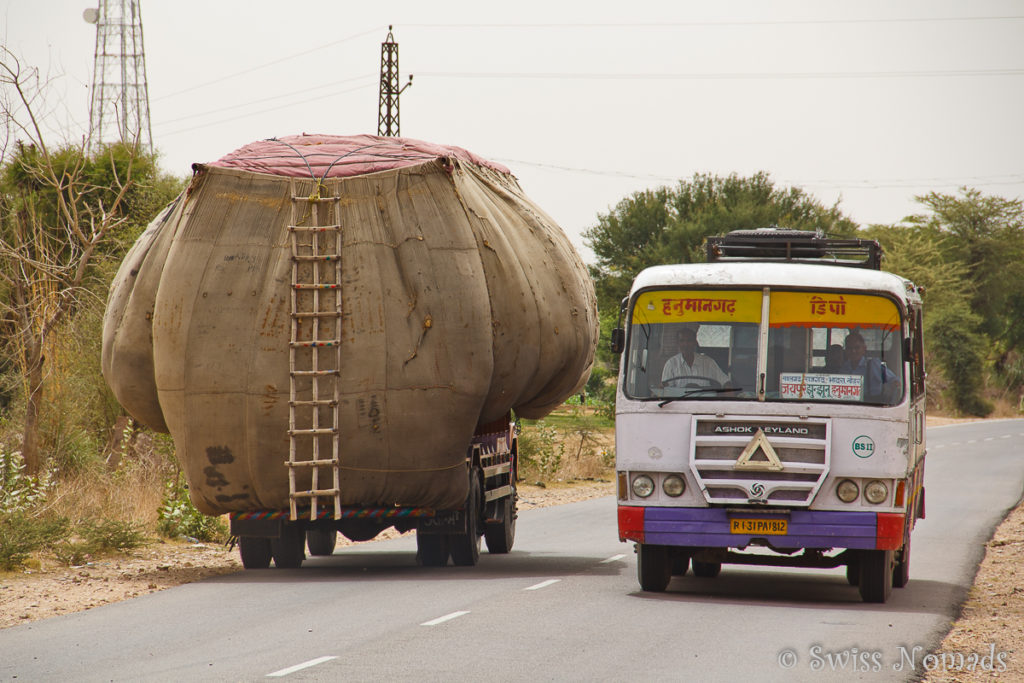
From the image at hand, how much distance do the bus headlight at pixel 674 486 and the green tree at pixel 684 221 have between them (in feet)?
143

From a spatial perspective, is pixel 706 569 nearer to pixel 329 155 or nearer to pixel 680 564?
pixel 680 564

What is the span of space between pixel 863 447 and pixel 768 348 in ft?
3.72

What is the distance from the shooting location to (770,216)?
181 feet

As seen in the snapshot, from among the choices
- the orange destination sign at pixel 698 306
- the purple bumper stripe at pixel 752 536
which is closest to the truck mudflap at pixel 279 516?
the purple bumper stripe at pixel 752 536

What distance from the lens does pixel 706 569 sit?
44.4ft

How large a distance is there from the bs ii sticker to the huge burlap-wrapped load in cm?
353

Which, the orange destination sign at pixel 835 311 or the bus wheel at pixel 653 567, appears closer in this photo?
the orange destination sign at pixel 835 311

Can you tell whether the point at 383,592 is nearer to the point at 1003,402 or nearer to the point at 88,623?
the point at 88,623

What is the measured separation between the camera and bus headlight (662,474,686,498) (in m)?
11.3

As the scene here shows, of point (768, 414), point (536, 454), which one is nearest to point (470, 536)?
point (768, 414)

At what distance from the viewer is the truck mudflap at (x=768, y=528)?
10.9 meters

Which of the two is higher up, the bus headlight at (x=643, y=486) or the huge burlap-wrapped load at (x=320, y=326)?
the huge burlap-wrapped load at (x=320, y=326)

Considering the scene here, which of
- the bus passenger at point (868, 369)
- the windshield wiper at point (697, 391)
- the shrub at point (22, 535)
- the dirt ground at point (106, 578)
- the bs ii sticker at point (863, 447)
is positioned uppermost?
the bus passenger at point (868, 369)

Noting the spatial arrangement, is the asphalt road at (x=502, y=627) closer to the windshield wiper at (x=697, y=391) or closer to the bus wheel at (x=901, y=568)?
the bus wheel at (x=901, y=568)
